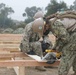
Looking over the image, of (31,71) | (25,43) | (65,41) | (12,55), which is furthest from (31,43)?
(65,41)

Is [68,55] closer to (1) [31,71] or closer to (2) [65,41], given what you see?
(2) [65,41]

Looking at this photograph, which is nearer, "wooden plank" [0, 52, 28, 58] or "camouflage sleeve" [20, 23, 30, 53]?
"camouflage sleeve" [20, 23, 30, 53]

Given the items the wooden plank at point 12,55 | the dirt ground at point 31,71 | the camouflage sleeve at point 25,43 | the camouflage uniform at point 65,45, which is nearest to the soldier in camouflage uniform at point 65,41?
the camouflage uniform at point 65,45

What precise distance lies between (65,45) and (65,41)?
14 centimetres

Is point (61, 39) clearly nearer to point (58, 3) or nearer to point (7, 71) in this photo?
point (7, 71)

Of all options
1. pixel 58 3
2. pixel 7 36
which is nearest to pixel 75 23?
pixel 7 36

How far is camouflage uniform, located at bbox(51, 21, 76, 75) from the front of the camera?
4859mm

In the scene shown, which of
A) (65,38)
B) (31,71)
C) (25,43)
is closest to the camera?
(65,38)

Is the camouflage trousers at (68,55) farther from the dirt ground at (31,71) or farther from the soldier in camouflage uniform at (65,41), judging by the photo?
the dirt ground at (31,71)

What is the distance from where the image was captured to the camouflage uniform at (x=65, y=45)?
486 cm

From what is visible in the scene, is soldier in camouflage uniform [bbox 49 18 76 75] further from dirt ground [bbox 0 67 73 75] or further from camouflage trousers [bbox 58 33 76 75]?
dirt ground [bbox 0 67 73 75]

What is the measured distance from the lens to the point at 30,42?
275 inches

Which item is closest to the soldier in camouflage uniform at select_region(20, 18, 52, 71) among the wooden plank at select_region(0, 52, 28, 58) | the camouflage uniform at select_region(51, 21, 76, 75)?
the wooden plank at select_region(0, 52, 28, 58)

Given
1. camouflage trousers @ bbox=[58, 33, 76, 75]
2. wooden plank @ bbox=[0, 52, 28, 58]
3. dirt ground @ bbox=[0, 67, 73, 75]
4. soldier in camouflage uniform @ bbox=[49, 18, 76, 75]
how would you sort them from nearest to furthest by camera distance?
soldier in camouflage uniform @ bbox=[49, 18, 76, 75]
camouflage trousers @ bbox=[58, 33, 76, 75]
dirt ground @ bbox=[0, 67, 73, 75]
wooden plank @ bbox=[0, 52, 28, 58]
